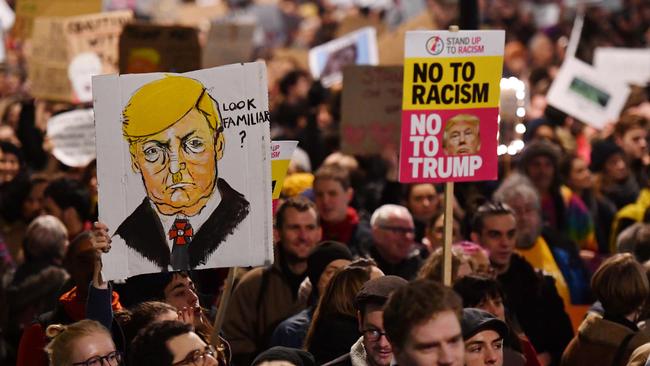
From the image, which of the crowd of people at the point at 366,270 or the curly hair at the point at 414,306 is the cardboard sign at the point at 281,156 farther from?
the curly hair at the point at 414,306

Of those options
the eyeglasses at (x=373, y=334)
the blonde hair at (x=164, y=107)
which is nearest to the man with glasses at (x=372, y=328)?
the eyeglasses at (x=373, y=334)

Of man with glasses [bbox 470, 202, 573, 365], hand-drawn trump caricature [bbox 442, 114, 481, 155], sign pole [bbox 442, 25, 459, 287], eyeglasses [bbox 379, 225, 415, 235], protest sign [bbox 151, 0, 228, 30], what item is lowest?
man with glasses [bbox 470, 202, 573, 365]

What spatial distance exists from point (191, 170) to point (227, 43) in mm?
9021

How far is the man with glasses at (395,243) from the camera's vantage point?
10.1 m

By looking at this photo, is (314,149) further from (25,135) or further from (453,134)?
(453,134)

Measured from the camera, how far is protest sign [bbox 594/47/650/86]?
17.1 metres

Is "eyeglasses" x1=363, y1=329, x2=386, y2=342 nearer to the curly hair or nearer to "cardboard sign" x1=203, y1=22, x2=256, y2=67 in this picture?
the curly hair

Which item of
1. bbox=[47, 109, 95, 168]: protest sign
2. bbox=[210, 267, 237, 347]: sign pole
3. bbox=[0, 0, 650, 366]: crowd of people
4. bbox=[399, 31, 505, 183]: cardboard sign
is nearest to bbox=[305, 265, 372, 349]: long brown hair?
bbox=[0, 0, 650, 366]: crowd of people

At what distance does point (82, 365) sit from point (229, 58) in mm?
9879

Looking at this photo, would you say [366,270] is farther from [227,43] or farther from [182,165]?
[227,43]

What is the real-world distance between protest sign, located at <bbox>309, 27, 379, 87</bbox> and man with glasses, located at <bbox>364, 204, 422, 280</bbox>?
7253mm

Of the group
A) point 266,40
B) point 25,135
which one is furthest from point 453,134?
point 266,40

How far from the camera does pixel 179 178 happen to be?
7133 millimetres

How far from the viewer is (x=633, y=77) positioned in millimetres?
17109
